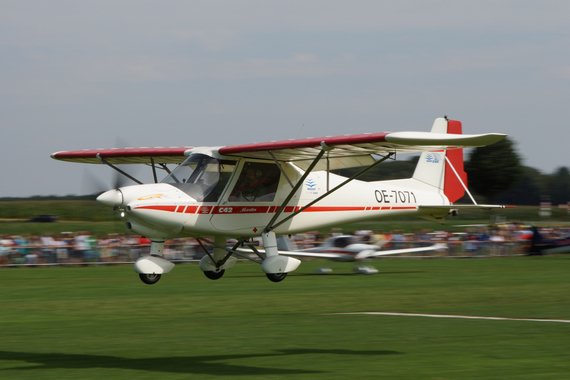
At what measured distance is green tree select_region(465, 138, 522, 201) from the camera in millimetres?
101438

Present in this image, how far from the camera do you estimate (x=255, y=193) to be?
1809 centimetres

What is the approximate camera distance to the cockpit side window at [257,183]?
1786 centimetres

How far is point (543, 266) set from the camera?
1596 inches

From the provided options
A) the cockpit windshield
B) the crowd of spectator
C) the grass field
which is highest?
the cockpit windshield

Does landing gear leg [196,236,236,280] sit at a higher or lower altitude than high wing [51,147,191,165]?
lower

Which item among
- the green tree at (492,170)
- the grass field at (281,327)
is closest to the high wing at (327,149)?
the grass field at (281,327)

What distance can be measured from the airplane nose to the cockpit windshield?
1.36m

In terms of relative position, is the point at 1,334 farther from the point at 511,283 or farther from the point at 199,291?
the point at 511,283

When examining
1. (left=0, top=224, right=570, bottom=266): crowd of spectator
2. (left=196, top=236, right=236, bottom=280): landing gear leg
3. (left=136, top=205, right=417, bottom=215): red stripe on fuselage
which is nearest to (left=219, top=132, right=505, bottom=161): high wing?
(left=136, top=205, right=417, bottom=215): red stripe on fuselage

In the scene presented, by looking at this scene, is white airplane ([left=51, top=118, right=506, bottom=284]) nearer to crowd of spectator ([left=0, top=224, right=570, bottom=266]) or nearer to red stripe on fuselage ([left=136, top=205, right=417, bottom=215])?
red stripe on fuselage ([left=136, top=205, right=417, bottom=215])

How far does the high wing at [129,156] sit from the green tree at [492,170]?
272ft

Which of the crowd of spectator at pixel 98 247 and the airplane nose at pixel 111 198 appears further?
the crowd of spectator at pixel 98 247

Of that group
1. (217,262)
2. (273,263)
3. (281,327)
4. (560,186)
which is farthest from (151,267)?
(560,186)

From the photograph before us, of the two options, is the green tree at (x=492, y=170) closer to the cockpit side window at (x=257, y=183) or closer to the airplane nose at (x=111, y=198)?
the cockpit side window at (x=257, y=183)
